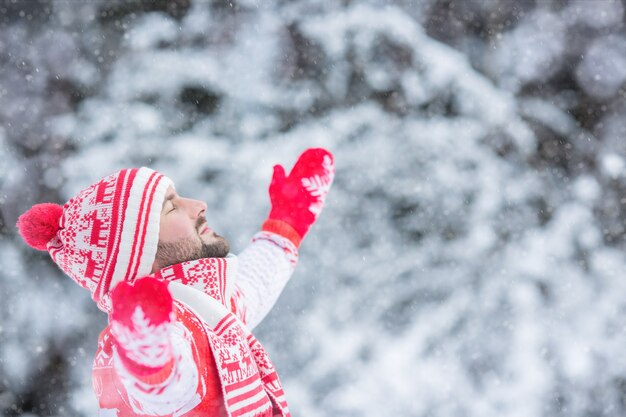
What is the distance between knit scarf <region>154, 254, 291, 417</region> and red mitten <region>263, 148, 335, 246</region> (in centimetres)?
19

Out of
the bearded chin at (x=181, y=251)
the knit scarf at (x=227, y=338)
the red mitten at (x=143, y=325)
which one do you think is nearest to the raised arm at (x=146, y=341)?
the red mitten at (x=143, y=325)

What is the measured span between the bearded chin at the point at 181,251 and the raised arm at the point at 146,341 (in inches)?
8.8

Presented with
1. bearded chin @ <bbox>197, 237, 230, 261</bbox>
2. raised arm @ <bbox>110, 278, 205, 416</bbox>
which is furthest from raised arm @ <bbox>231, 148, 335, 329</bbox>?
raised arm @ <bbox>110, 278, 205, 416</bbox>

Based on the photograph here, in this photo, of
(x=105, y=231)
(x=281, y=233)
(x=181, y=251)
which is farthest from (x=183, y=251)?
(x=281, y=233)

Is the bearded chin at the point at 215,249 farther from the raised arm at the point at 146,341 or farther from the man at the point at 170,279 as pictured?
the raised arm at the point at 146,341

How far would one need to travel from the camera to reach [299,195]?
1023mm

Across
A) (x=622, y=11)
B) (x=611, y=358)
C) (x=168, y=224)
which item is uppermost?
(x=622, y=11)

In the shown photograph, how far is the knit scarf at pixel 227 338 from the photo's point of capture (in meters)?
0.73

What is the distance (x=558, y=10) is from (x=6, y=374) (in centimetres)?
165

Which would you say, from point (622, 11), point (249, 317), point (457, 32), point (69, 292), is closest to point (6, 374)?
point (69, 292)

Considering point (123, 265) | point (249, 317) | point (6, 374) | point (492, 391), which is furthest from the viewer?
point (492, 391)

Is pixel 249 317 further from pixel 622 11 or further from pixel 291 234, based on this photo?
pixel 622 11

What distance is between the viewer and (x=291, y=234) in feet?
3.35

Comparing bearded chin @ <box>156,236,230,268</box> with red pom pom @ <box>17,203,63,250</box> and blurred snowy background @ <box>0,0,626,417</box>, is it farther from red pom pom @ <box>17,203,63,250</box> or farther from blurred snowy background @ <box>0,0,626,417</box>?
blurred snowy background @ <box>0,0,626,417</box>
